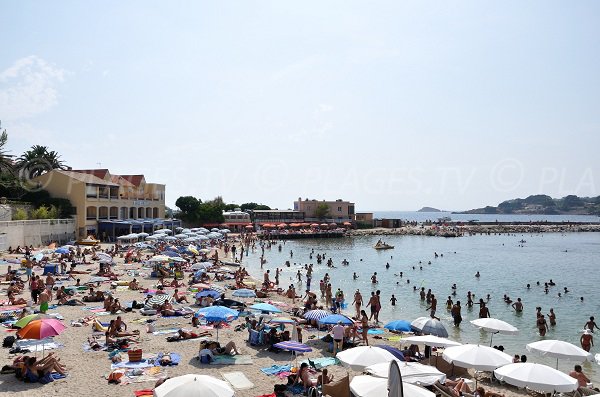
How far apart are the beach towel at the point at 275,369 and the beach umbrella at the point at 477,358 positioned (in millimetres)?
4098

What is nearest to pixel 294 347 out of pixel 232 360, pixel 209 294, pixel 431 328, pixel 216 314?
pixel 232 360

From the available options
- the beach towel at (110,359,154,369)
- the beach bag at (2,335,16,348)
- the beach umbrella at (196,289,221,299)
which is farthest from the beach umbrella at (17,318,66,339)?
the beach umbrella at (196,289,221,299)

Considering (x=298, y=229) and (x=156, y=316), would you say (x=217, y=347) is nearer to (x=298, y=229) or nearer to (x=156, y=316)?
(x=156, y=316)

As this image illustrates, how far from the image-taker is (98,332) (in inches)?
604

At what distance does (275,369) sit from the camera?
39.6 feet

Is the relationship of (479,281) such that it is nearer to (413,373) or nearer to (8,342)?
(413,373)

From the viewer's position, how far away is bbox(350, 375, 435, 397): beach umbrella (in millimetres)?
7610

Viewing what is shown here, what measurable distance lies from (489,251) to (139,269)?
163 ft

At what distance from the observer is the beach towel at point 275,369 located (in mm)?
11867

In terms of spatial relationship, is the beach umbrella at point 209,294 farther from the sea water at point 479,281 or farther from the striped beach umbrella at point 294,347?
the striped beach umbrella at point 294,347

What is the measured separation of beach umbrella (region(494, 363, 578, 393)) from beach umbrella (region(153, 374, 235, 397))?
551 cm

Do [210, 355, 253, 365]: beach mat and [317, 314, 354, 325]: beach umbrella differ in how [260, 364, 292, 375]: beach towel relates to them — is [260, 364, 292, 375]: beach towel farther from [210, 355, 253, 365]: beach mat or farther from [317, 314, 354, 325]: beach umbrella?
[317, 314, 354, 325]: beach umbrella

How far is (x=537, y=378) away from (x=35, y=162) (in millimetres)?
61519

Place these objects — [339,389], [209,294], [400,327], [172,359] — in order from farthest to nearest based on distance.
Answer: [209,294] → [400,327] → [172,359] → [339,389]
